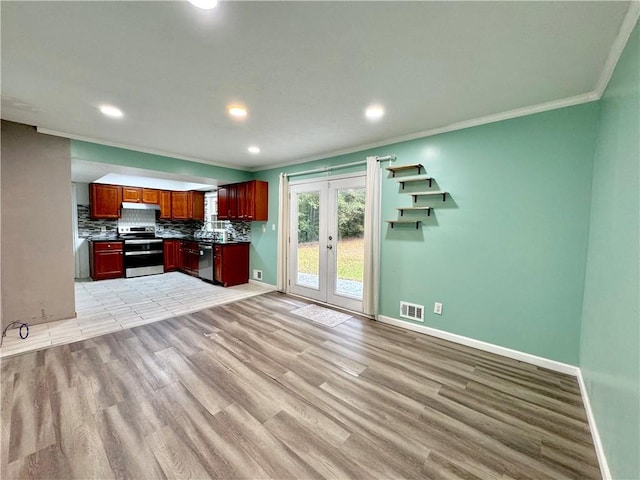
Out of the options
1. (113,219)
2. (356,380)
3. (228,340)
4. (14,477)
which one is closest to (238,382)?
(228,340)

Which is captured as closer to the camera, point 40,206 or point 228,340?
point 228,340

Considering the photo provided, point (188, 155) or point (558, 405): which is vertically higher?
point (188, 155)

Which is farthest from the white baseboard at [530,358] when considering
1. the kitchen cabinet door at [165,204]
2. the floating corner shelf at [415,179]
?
the kitchen cabinet door at [165,204]

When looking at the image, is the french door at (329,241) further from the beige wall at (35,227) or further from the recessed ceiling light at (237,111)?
the beige wall at (35,227)

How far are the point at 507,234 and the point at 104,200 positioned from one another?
307 inches

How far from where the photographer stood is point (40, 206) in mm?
3154

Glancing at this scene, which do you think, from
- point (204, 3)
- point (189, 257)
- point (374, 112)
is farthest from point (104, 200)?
point (374, 112)

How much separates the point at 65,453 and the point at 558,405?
333 centimetres

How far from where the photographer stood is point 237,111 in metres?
2.55

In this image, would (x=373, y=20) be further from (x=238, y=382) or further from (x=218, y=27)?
(x=238, y=382)

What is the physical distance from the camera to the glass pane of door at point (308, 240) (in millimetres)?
4363

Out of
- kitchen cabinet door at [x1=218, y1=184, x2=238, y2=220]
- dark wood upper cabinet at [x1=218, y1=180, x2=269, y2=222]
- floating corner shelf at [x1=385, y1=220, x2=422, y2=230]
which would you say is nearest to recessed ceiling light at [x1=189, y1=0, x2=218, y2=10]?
floating corner shelf at [x1=385, y1=220, x2=422, y2=230]

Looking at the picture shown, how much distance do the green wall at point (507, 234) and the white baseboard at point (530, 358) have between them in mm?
59

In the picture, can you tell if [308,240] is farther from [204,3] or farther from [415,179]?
[204,3]
